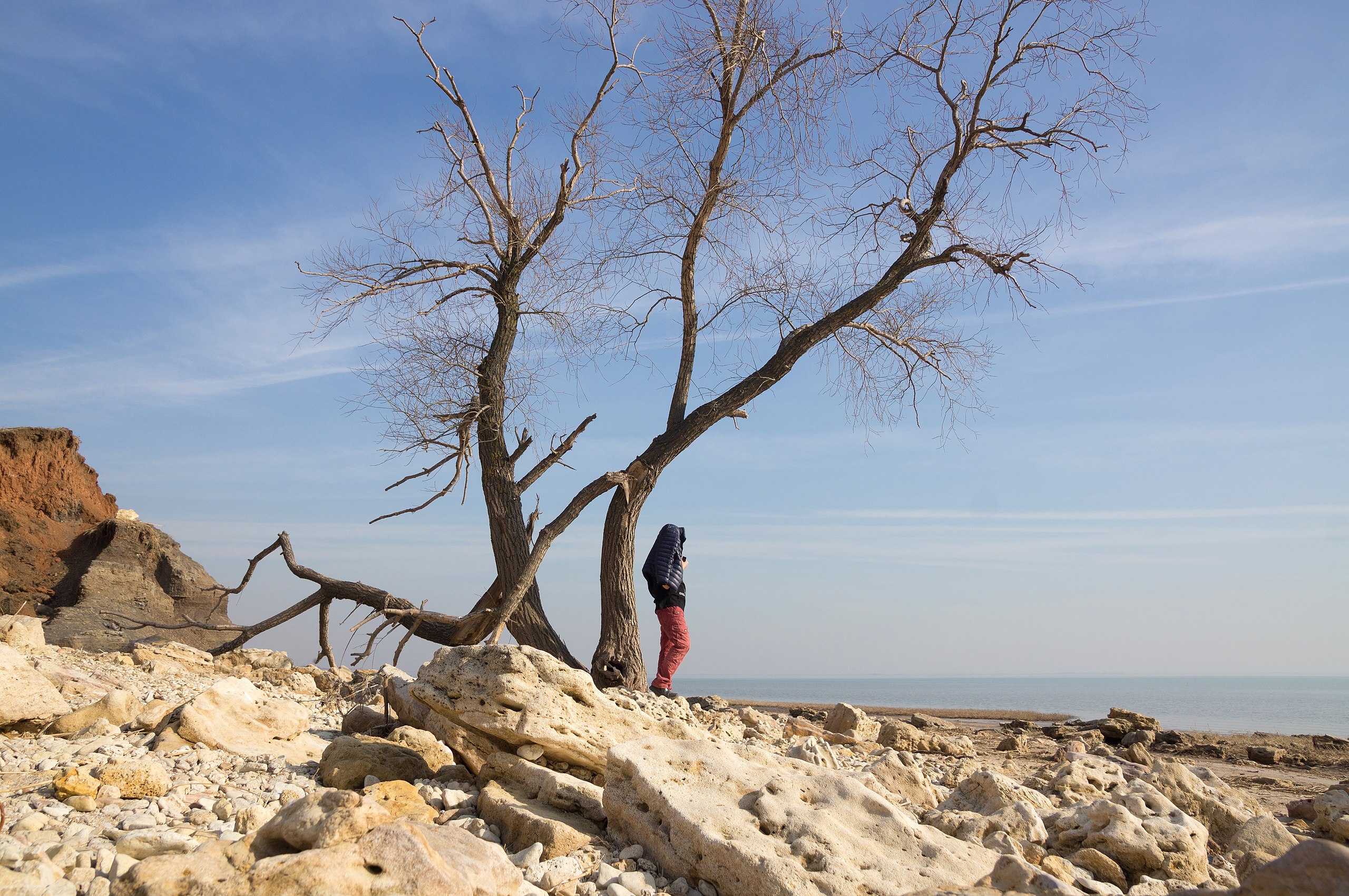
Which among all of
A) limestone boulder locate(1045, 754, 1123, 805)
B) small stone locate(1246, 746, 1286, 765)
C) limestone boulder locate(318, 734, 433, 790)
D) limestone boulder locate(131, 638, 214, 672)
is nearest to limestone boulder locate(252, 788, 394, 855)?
limestone boulder locate(318, 734, 433, 790)

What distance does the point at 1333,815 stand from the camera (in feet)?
14.7

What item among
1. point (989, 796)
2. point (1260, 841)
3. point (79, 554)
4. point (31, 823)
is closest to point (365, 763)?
point (31, 823)

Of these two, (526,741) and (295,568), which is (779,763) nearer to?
(526,741)

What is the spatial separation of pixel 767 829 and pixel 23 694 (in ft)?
14.7

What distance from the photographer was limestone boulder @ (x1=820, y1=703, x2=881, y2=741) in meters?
7.86

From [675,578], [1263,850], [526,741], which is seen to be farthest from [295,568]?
[1263,850]

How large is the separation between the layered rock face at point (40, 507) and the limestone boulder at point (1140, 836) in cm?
1308

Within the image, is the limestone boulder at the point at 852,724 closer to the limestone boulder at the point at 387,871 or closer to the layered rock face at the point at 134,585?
the limestone boulder at the point at 387,871

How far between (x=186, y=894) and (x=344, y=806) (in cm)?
51

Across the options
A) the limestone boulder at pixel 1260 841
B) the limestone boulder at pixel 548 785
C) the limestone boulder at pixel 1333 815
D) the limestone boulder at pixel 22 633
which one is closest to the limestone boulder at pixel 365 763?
the limestone boulder at pixel 548 785

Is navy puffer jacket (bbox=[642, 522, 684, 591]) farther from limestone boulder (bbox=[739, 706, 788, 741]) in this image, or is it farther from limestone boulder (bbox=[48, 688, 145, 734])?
limestone boulder (bbox=[48, 688, 145, 734])

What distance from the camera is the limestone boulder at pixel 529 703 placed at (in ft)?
14.2

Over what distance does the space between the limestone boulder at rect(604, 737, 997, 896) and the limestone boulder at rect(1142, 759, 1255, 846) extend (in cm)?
184

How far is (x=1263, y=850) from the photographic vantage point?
3.95 meters
